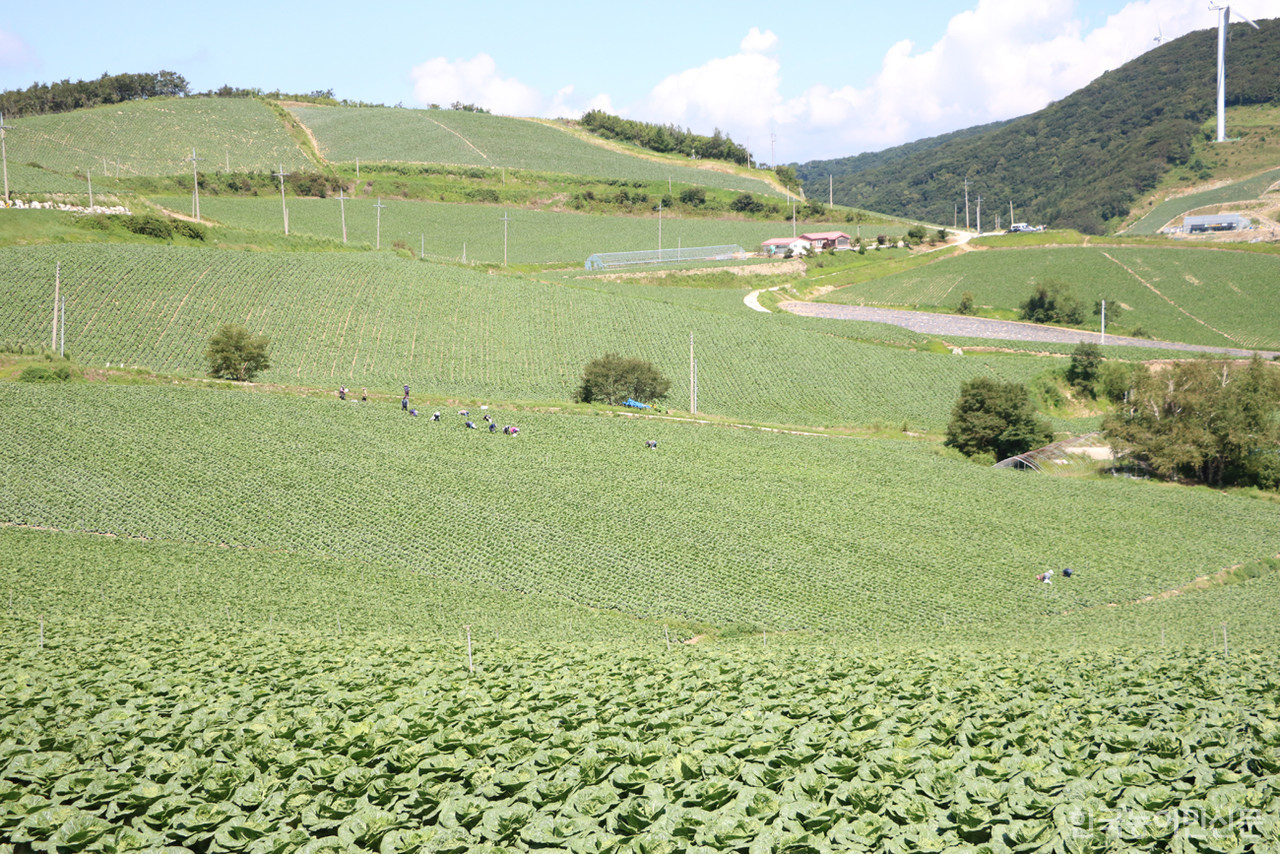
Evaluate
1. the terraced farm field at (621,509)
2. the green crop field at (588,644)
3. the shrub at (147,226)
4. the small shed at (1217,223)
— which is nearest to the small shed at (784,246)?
the small shed at (1217,223)

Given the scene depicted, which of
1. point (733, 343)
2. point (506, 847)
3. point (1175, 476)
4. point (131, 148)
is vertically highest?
point (131, 148)

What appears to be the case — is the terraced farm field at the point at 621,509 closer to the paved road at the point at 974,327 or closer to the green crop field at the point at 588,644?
the green crop field at the point at 588,644

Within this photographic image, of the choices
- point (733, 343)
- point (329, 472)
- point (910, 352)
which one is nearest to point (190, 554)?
point (329, 472)

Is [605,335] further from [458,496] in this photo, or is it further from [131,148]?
[131,148]

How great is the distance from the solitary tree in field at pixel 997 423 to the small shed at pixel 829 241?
7207cm

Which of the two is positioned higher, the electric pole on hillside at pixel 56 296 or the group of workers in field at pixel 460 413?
the electric pole on hillside at pixel 56 296

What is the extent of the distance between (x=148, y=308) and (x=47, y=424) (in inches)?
839

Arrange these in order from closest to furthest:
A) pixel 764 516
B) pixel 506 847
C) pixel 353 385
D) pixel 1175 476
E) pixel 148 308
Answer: pixel 506 847, pixel 764 516, pixel 1175 476, pixel 353 385, pixel 148 308

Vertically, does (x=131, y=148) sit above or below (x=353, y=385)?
above

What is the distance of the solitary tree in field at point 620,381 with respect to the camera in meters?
55.7

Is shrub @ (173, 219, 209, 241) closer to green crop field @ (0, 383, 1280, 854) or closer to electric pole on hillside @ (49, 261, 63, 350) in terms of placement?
electric pole on hillside @ (49, 261, 63, 350)

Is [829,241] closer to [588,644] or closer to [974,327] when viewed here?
[974,327]

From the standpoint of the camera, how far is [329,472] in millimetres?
38000

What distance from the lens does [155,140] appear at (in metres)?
128
